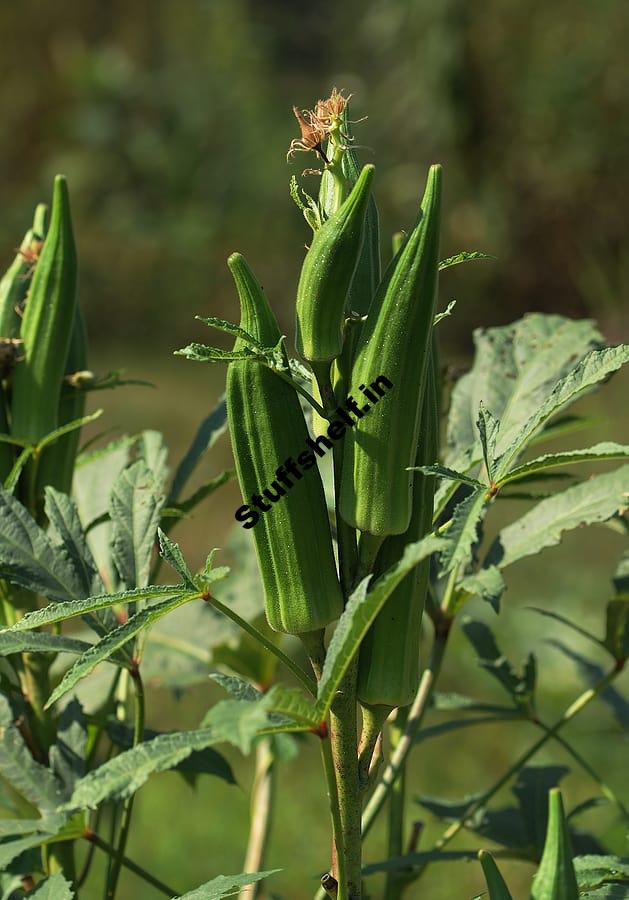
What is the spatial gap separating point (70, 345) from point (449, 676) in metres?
2.21

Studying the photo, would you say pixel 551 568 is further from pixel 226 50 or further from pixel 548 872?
pixel 226 50

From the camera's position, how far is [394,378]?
538 millimetres

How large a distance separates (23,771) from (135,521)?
0.59 feet

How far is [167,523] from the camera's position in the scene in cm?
82

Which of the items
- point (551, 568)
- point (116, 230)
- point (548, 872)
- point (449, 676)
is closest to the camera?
point (548, 872)

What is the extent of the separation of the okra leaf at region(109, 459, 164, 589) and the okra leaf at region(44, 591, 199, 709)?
14cm

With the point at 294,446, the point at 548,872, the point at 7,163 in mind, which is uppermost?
the point at 7,163

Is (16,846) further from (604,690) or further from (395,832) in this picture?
(604,690)

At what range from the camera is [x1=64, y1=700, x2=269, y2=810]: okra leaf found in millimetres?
434

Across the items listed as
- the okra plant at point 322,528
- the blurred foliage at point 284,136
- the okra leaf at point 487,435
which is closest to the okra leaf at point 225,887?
the okra plant at point 322,528

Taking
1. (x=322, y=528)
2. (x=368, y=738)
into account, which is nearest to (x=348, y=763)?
(x=368, y=738)

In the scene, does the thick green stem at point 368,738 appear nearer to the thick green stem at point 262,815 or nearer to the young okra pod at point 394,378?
the young okra pod at point 394,378

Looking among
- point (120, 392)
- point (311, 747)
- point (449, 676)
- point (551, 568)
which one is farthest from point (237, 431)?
point (120, 392)

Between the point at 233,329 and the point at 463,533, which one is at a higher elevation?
the point at 233,329
